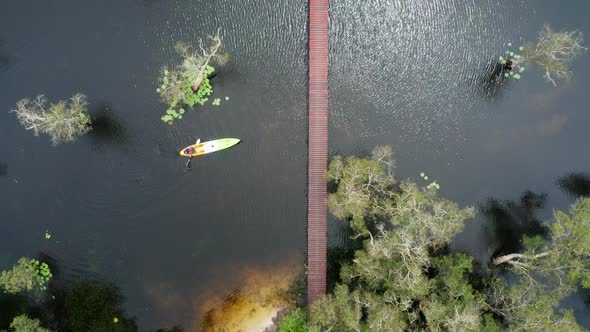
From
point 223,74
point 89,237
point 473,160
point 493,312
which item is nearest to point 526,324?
point 493,312

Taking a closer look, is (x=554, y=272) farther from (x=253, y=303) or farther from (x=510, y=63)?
(x=253, y=303)

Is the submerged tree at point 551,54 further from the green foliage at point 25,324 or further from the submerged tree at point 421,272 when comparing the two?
the green foliage at point 25,324

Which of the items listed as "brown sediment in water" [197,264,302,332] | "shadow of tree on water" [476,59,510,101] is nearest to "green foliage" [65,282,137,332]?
"brown sediment in water" [197,264,302,332]

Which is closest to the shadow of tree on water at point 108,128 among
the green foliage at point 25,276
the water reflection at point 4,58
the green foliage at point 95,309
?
the water reflection at point 4,58

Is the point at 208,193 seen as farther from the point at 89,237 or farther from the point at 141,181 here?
the point at 89,237

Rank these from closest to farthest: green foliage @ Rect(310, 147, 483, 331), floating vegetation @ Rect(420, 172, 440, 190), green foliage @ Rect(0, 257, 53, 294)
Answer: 1. green foliage @ Rect(310, 147, 483, 331)
2. green foliage @ Rect(0, 257, 53, 294)
3. floating vegetation @ Rect(420, 172, 440, 190)

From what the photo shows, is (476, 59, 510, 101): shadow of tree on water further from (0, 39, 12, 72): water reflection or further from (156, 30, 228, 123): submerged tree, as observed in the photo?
(0, 39, 12, 72): water reflection
